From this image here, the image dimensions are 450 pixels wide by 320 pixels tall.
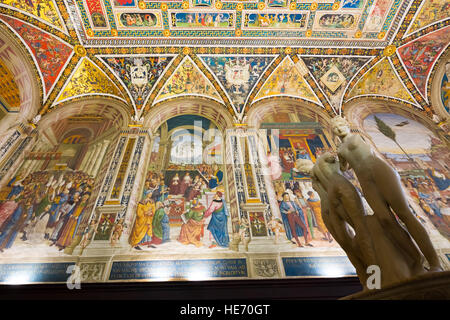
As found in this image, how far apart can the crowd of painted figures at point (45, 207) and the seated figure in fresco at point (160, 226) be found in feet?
5.48

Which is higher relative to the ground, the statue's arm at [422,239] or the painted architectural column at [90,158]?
the painted architectural column at [90,158]

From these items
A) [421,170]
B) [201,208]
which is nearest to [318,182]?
[201,208]

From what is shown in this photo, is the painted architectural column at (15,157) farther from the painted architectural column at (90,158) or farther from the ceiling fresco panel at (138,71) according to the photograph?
the ceiling fresco panel at (138,71)

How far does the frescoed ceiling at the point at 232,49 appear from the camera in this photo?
7832 mm

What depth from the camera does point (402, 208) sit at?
247 cm

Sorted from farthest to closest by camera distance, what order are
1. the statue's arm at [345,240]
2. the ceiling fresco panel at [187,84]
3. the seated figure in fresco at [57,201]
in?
1. the ceiling fresco panel at [187,84]
2. the seated figure in fresco at [57,201]
3. the statue's arm at [345,240]

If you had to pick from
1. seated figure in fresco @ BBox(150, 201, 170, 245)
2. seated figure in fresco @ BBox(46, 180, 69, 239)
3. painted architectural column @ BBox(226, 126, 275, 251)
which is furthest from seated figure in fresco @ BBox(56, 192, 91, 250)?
painted architectural column @ BBox(226, 126, 275, 251)

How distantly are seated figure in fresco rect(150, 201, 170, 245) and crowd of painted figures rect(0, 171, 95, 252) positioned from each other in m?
1.67

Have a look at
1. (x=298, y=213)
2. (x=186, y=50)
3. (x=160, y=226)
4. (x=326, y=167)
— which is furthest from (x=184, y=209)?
(x=186, y=50)

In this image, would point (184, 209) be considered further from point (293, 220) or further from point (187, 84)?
point (187, 84)

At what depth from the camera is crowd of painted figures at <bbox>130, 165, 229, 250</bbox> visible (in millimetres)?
5766

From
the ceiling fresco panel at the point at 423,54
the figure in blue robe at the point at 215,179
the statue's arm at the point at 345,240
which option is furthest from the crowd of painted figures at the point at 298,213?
the ceiling fresco panel at the point at 423,54

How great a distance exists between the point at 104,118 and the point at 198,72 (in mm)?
3870

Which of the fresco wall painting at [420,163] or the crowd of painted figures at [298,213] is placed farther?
the fresco wall painting at [420,163]
